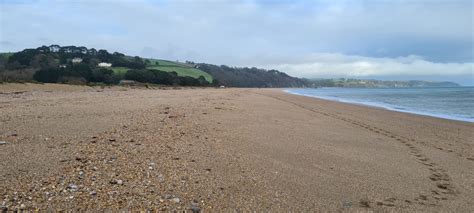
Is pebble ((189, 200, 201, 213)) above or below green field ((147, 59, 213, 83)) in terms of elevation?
below

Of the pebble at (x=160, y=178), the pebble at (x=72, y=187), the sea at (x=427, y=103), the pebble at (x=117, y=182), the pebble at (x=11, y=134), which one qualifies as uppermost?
the pebble at (x=11, y=134)

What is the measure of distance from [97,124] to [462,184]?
783 centimetres

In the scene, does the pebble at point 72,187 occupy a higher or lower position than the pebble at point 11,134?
lower

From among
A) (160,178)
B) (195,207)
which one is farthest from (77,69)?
(195,207)

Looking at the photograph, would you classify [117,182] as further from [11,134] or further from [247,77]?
[247,77]

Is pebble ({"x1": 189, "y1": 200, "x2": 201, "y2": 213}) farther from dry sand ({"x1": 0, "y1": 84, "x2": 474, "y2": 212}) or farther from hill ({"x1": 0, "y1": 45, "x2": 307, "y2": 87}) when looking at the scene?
hill ({"x1": 0, "y1": 45, "x2": 307, "y2": 87})

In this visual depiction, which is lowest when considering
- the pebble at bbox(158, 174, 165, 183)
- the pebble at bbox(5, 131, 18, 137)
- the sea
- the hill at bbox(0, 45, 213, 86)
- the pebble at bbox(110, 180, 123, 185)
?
the sea

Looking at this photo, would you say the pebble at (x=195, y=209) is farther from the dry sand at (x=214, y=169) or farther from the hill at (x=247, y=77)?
the hill at (x=247, y=77)

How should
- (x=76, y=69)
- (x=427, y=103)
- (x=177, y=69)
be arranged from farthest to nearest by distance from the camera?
1. (x=177, y=69)
2. (x=76, y=69)
3. (x=427, y=103)

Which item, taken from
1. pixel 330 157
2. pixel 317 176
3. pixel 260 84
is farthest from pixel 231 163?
pixel 260 84

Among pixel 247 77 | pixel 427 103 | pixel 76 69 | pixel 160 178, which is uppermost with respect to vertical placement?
pixel 247 77

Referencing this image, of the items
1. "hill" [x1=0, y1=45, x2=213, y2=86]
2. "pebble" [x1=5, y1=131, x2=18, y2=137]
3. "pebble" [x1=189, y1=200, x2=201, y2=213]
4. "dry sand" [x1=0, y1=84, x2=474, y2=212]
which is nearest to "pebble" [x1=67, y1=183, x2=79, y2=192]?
"dry sand" [x1=0, y1=84, x2=474, y2=212]

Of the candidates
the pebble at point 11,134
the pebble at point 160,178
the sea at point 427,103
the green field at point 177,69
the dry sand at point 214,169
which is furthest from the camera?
the green field at point 177,69

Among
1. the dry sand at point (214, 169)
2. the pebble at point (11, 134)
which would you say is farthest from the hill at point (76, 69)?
the dry sand at point (214, 169)
